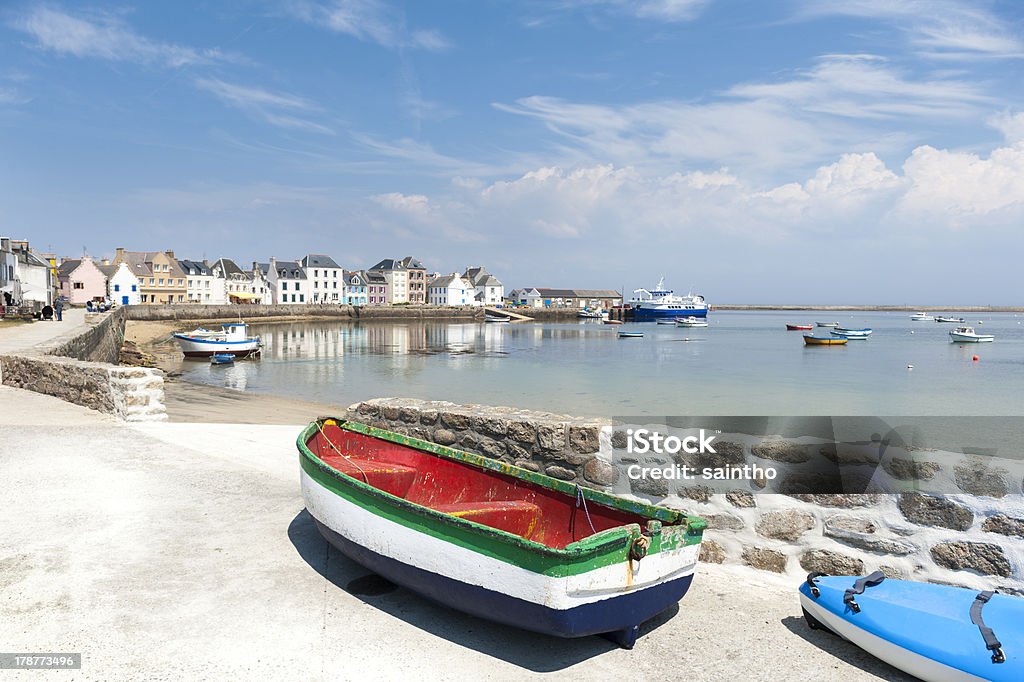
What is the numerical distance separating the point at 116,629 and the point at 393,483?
209cm

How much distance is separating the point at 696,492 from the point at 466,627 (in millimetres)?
1959

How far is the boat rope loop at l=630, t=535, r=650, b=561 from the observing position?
11.5ft

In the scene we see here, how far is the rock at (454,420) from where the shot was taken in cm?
602

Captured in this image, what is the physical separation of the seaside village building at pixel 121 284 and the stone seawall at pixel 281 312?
10.7 metres

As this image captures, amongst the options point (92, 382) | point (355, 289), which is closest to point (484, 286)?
point (355, 289)

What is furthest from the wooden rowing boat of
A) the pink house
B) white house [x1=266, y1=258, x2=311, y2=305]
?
white house [x1=266, y1=258, x2=311, y2=305]

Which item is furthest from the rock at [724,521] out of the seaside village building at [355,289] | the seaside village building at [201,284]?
the seaside village building at [355,289]

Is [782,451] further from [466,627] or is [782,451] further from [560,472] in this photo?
[466,627]

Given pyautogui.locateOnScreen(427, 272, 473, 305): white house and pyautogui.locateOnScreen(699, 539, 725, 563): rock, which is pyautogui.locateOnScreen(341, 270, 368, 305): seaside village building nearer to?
pyautogui.locateOnScreen(427, 272, 473, 305): white house

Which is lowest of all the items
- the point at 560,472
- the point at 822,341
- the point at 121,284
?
the point at 822,341

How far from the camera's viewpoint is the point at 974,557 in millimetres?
3973

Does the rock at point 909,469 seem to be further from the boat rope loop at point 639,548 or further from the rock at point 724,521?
the boat rope loop at point 639,548

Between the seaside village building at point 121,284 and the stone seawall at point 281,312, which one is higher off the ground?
the seaside village building at point 121,284

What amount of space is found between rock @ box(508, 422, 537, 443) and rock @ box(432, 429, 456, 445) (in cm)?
76
